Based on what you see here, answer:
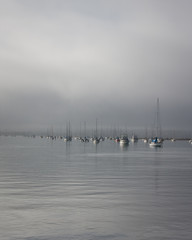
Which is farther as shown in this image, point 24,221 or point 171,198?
point 171,198

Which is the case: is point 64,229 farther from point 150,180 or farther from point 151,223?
point 150,180

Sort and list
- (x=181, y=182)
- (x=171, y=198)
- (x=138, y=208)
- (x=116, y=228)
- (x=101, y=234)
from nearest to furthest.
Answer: (x=101, y=234) → (x=116, y=228) → (x=138, y=208) → (x=171, y=198) → (x=181, y=182)

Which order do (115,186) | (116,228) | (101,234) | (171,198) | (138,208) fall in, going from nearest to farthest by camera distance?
1. (101,234)
2. (116,228)
3. (138,208)
4. (171,198)
5. (115,186)

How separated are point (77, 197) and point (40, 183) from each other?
29.0ft

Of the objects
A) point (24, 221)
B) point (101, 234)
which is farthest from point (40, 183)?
point (101, 234)

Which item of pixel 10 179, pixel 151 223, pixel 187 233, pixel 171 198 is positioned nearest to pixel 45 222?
pixel 151 223

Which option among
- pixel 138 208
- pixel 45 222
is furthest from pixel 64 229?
pixel 138 208

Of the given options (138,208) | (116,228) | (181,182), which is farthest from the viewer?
(181,182)

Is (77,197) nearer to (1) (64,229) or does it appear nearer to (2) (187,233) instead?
(1) (64,229)

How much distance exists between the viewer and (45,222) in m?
18.6

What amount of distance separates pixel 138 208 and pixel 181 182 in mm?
14473

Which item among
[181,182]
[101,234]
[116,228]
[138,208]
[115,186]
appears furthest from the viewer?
[181,182]

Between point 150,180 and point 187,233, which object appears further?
point 150,180

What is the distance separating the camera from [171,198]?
26.2 meters
